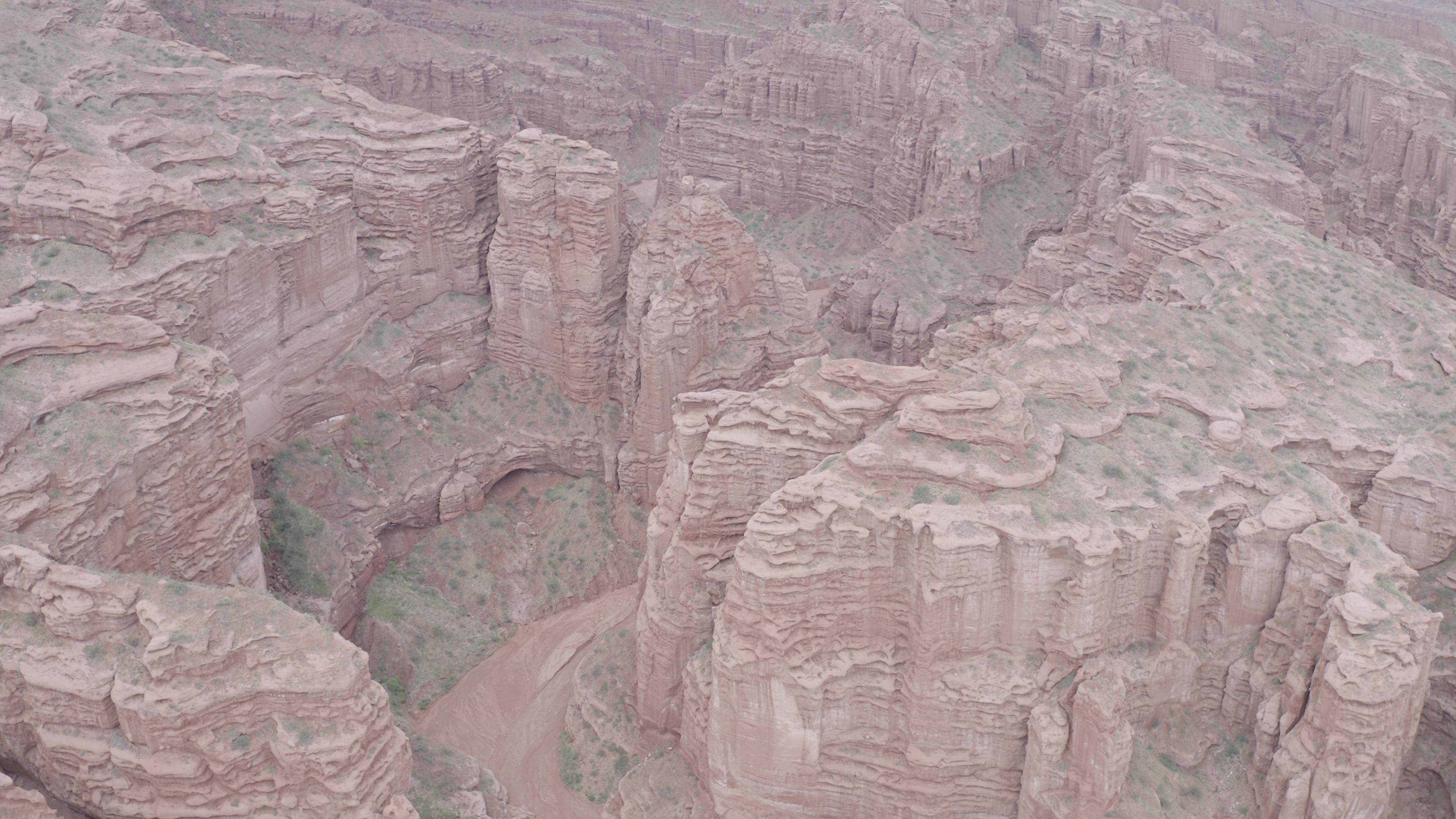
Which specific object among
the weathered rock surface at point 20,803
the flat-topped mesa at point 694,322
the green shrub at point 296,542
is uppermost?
the flat-topped mesa at point 694,322

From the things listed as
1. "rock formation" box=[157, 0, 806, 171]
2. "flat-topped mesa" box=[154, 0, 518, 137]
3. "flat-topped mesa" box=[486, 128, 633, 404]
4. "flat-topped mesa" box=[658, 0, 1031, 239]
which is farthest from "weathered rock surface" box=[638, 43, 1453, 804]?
"rock formation" box=[157, 0, 806, 171]

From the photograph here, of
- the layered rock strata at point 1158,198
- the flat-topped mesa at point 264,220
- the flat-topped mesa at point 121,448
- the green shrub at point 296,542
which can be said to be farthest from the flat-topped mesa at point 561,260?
the layered rock strata at point 1158,198

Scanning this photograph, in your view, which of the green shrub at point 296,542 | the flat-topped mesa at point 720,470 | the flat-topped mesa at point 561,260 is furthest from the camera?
the flat-topped mesa at point 561,260

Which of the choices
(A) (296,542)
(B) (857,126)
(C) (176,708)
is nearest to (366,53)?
(B) (857,126)

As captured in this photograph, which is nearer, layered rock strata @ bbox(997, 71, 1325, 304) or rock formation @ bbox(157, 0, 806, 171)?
layered rock strata @ bbox(997, 71, 1325, 304)

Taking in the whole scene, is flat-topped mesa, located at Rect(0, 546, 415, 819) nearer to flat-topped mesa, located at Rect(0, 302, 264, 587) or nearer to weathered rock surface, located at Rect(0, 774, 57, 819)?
weathered rock surface, located at Rect(0, 774, 57, 819)

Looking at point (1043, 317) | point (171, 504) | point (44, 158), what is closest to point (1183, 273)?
point (1043, 317)

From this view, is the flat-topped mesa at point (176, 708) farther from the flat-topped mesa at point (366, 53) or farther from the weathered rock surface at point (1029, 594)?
the flat-topped mesa at point (366, 53)
